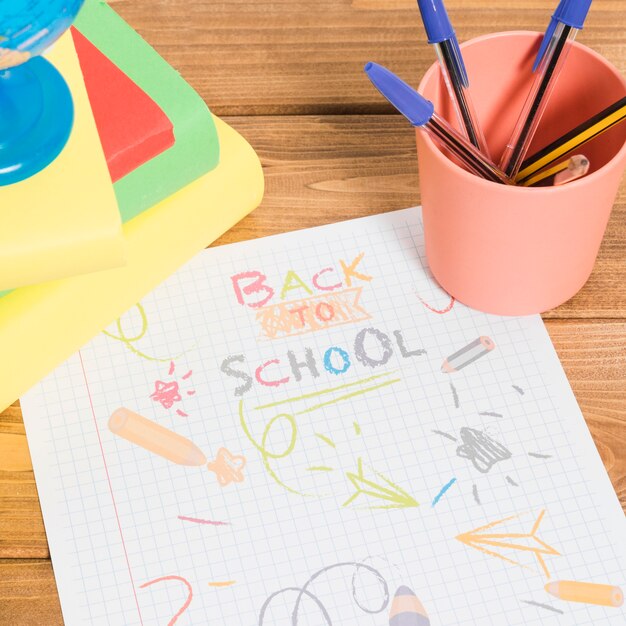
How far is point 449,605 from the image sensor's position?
471 millimetres

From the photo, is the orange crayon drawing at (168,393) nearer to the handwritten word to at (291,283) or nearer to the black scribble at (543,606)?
the handwritten word to at (291,283)

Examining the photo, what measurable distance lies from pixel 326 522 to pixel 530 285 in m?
0.17

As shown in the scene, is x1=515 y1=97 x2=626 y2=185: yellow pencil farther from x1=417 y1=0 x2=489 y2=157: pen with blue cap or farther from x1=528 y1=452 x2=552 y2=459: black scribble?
x1=528 y1=452 x2=552 y2=459: black scribble

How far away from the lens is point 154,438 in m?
0.52

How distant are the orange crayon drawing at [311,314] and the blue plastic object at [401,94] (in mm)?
140

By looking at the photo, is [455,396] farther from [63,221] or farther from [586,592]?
[63,221]

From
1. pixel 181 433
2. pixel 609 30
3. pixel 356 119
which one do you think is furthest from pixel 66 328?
pixel 609 30

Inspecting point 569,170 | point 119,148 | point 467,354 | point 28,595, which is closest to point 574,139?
point 569,170

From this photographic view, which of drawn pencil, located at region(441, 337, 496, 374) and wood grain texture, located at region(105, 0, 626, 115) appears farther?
wood grain texture, located at region(105, 0, 626, 115)

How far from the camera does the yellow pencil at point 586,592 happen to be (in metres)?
0.47

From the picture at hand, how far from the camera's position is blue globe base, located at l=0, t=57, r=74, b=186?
0.47 meters

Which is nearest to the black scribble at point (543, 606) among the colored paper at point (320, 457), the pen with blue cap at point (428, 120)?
the colored paper at point (320, 457)

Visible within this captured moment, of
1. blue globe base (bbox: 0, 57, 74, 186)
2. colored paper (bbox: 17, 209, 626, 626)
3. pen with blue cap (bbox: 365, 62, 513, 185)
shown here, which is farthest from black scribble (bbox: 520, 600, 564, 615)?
blue globe base (bbox: 0, 57, 74, 186)

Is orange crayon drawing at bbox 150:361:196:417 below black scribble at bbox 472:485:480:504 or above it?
above
